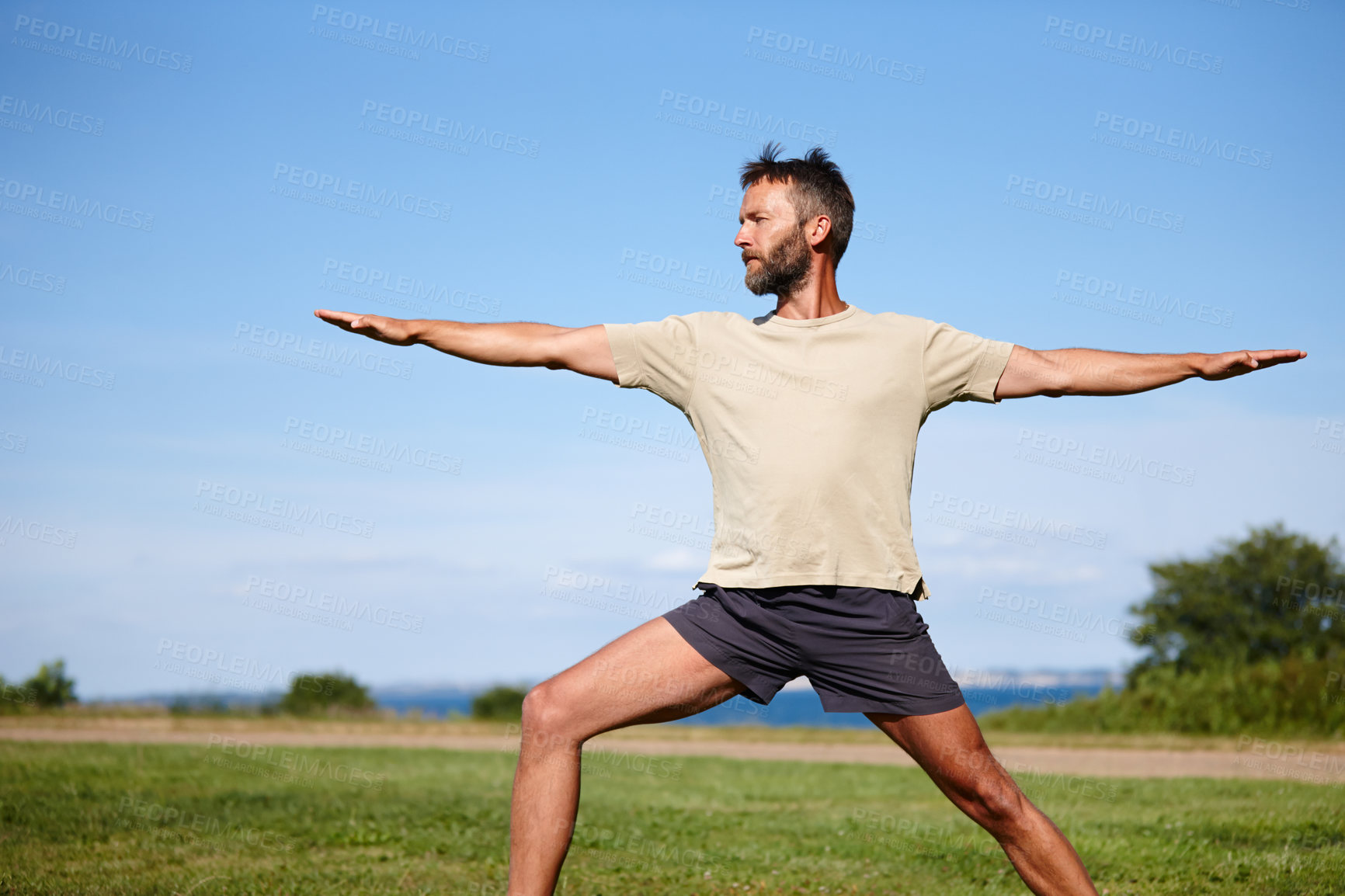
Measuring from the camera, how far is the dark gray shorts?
136 inches

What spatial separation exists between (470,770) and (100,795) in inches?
188

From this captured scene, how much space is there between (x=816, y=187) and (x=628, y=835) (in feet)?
18.3

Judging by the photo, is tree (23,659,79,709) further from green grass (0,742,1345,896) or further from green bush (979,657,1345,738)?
green bush (979,657,1345,738)

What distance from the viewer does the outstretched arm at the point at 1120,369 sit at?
145 inches

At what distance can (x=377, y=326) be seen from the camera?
3.67m

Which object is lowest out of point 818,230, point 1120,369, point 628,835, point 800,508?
point 628,835

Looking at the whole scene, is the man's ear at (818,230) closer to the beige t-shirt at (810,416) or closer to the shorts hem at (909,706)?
the beige t-shirt at (810,416)

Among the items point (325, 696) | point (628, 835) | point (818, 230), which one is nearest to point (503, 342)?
point (818, 230)

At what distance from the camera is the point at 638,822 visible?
862 cm

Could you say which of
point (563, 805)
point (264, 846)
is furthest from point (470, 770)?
point (563, 805)

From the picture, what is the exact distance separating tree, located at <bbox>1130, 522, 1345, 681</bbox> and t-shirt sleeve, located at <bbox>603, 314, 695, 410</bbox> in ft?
83.9

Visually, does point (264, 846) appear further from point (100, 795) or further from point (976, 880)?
point (976, 880)

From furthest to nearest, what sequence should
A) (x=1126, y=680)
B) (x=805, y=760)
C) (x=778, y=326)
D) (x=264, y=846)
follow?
(x=1126, y=680)
(x=805, y=760)
(x=264, y=846)
(x=778, y=326)

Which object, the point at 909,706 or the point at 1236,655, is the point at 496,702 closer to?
the point at 1236,655
